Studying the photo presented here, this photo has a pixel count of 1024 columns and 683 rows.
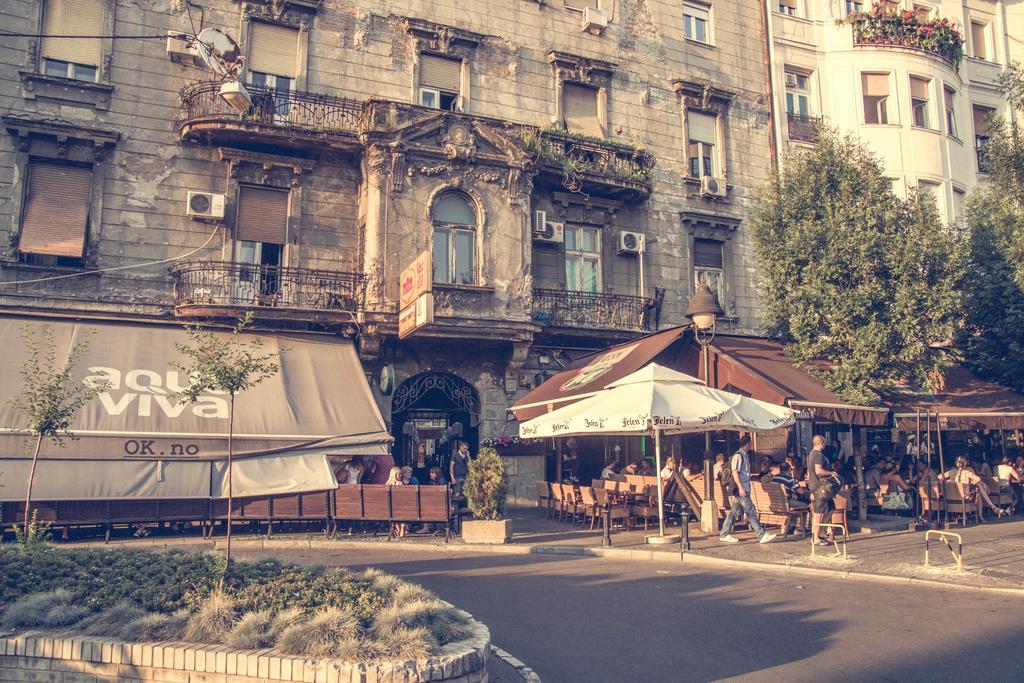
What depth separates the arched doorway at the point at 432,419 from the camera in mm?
19328

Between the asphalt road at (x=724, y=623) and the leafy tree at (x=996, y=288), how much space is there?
40.5 ft

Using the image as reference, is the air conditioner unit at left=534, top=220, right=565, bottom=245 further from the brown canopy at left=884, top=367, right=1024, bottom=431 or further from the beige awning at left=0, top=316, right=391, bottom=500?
the brown canopy at left=884, top=367, right=1024, bottom=431

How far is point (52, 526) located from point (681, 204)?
57.4 ft

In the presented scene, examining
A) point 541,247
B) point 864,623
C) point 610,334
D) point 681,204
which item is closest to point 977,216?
point 681,204

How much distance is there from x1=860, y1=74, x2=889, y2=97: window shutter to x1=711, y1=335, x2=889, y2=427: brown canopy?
456 inches

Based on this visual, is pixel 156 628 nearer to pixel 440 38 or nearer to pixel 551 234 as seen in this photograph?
pixel 551 234

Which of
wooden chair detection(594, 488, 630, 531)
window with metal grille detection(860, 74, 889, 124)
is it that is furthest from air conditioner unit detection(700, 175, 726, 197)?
wooden chair detection(594, 488, 630, 531)

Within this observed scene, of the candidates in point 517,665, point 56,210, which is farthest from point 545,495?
point 56,210

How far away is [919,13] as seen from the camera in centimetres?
2617

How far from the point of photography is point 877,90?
25031 mm

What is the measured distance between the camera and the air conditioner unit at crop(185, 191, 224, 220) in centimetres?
1748

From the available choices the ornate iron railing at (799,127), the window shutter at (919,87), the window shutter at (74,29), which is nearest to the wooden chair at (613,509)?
the window shutter at (74,29)

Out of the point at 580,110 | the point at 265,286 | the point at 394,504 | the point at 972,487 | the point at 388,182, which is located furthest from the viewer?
the point at 580,110

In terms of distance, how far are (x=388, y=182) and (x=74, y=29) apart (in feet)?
24.4
